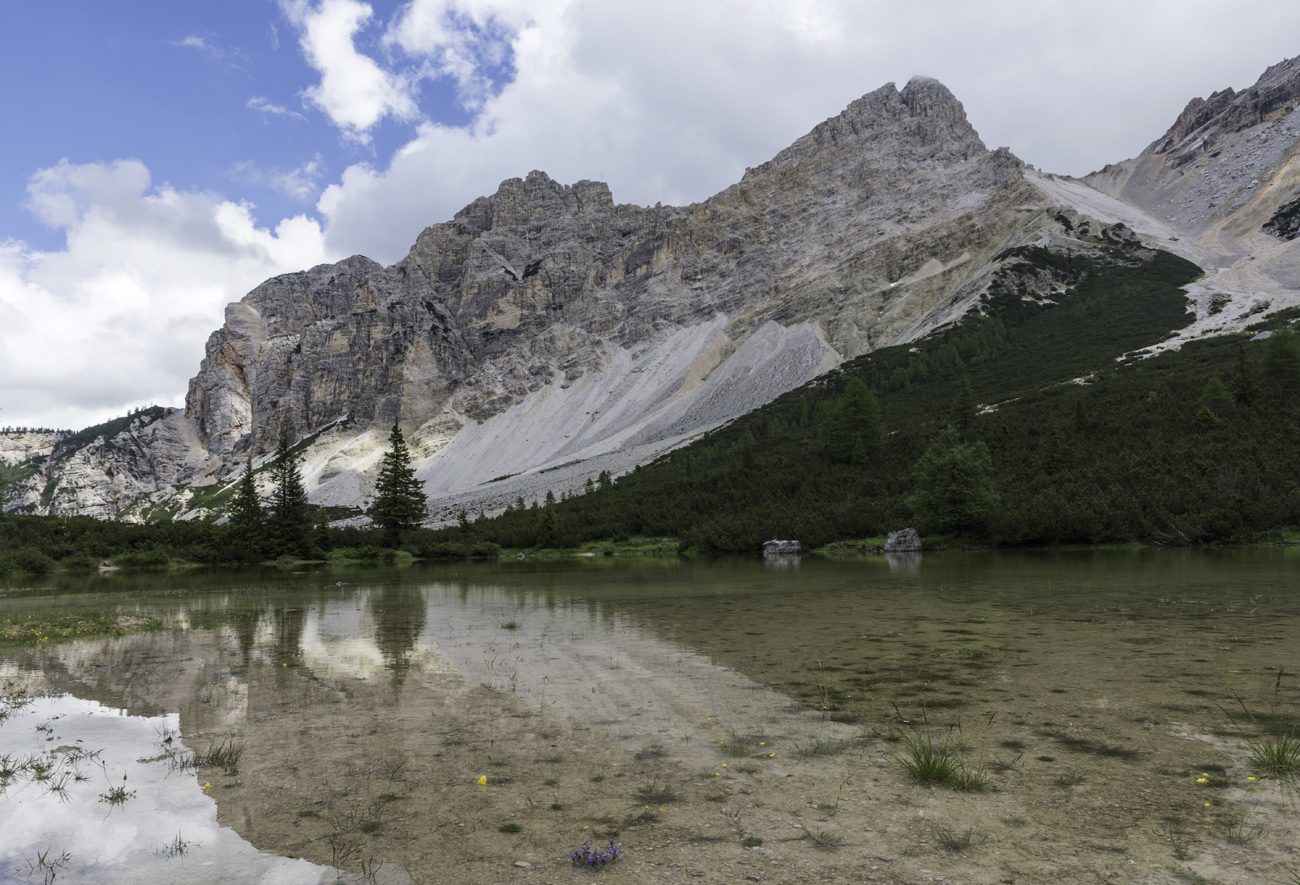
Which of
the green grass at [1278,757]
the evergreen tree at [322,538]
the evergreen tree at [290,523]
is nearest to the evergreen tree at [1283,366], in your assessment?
the green grass at [1278,757]

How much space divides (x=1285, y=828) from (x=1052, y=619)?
36.7 feet

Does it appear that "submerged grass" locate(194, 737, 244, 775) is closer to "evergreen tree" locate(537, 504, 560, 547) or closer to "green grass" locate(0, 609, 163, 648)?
"green grass" locate(0, 609, 163, 648)

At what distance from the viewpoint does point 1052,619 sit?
48.9 ft

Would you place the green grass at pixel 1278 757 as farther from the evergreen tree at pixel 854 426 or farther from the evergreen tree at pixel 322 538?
the evergreen tree at pixel 854 426

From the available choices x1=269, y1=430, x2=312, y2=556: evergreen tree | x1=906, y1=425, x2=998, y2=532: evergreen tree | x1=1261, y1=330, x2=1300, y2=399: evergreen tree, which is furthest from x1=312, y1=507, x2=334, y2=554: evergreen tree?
x1=1261, y1=330, x2=1300, y2=399: evergreen tree

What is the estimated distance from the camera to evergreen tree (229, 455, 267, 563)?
217 ft

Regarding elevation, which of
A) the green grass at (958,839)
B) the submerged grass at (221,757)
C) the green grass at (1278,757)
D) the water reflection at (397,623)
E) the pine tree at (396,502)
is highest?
the pine tree at (396,502)

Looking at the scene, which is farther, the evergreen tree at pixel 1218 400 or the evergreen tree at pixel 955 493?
the evergreen tree at pixel 1218 400

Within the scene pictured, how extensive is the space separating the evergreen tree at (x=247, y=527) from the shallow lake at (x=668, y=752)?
2255 inches

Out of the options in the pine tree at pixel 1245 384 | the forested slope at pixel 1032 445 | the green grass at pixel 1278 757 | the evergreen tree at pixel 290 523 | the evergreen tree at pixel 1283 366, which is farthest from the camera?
the evergreen tree at pixel 290 523

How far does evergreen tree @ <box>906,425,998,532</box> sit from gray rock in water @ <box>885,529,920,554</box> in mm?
2694

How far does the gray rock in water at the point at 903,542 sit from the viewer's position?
53.2 metres

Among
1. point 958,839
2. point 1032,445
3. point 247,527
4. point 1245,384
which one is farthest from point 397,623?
point 1245,384

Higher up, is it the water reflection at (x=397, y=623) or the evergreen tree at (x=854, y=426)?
the evergreen tree at (x=854, y=426)
